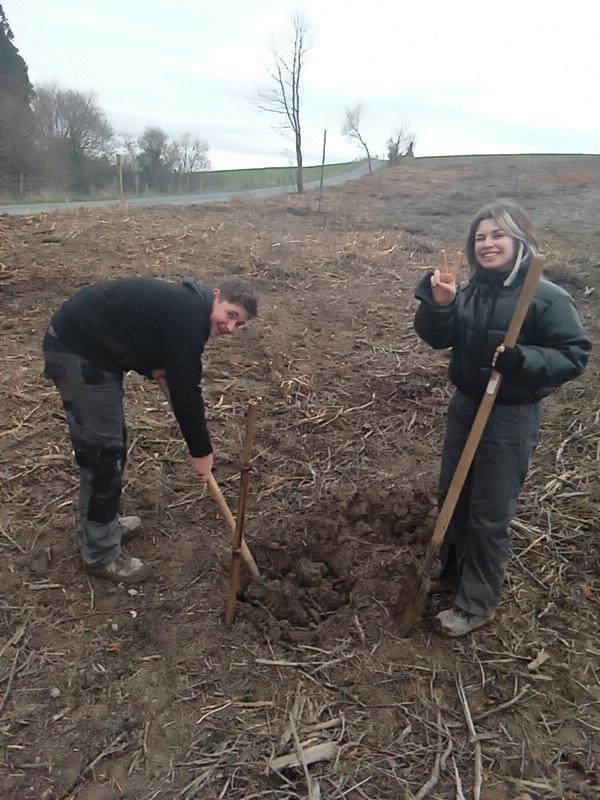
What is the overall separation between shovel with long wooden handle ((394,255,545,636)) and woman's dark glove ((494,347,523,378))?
0.12ft

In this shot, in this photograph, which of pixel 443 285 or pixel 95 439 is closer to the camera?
pixel 443 285

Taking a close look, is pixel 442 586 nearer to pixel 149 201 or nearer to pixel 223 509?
pixel 223 509

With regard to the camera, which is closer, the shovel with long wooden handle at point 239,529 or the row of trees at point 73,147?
the shovel with long wooden handle at point 239,529

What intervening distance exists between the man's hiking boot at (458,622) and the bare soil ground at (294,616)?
6cm

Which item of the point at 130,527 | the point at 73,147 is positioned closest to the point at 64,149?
the point at 73,147

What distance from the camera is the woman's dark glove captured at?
2082 mm

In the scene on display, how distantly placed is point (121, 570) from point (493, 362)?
2.08 meters

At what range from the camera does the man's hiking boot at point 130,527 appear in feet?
10.3

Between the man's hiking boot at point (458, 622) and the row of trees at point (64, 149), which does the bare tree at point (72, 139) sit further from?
the man's hiking boot at point (458, 622)

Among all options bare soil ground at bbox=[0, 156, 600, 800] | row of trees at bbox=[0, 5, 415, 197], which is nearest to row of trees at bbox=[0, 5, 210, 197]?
row of trees at bbox=[0, 5, 415, 197]

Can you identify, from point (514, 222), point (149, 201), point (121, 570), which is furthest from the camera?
point (149, 201)

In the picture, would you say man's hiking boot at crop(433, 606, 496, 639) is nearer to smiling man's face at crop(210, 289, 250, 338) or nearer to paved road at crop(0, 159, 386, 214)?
smiling man's face at crop(210, 289, 250, 338)

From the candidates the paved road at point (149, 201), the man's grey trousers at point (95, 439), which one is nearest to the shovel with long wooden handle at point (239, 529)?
the man's grey trousers at point (95, 439)

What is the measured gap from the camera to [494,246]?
86.5 inches
